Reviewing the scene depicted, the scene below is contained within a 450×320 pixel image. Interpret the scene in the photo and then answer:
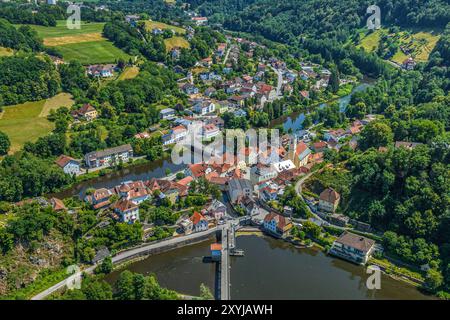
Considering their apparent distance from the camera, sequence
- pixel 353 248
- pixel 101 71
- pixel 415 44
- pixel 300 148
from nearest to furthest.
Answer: pixel 353 248 < pixel 300 148 < pixel 101 71 < pixel 415 44

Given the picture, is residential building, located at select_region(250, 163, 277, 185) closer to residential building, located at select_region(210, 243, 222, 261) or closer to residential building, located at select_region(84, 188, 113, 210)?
residential building, located at select_region(210, 243, 222, 261)

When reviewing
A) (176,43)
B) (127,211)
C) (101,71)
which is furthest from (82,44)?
(127,211)

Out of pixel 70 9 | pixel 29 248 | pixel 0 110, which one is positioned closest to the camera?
pixel 29 248

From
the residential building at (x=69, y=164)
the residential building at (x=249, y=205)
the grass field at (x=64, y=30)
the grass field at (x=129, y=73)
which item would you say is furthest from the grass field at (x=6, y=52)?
the residential building at (x=249, y=205)

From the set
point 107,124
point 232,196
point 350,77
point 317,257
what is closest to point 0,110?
point 107,124

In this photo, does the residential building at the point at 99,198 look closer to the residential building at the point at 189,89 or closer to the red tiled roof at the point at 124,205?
the red tiled roof at the point at 124,205

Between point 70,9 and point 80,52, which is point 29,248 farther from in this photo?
point 70,9

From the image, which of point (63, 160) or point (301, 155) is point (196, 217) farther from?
point (63, 160)
